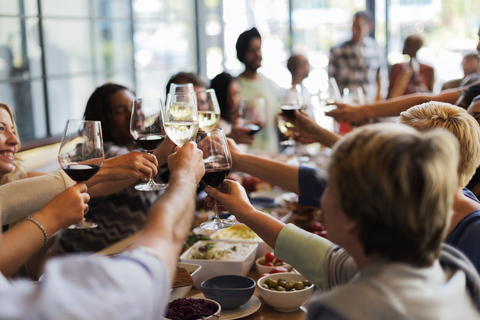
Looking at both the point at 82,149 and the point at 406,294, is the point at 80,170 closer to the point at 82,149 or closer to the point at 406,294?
the point at 82,149

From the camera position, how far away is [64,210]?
1125mm

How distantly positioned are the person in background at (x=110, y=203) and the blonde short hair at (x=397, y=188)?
1.74 metres

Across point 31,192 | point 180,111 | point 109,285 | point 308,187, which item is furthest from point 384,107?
point 109,285

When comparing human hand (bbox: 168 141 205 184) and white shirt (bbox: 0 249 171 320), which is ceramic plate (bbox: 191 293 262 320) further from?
white shirt (bbox: 0 249 171 320)

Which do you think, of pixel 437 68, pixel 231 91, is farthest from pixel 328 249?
pixel 437 68

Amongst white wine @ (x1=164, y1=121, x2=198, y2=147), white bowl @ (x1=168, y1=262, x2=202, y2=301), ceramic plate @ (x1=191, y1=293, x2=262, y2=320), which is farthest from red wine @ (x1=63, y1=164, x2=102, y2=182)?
ceramic plate @ (x1=191, y1=293, x2=262, y2=320)

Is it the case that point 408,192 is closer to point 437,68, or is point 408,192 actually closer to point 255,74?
point 255,74

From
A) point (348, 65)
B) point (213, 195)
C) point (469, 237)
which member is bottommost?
point (469, 237)

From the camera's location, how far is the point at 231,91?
131 inches

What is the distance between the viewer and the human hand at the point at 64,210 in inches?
43.3

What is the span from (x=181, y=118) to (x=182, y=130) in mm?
35

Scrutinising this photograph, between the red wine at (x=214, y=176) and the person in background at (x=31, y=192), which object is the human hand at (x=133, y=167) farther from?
the red wine at (x=214, y=176)

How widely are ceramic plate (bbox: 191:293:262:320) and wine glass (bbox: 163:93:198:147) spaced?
49 centimetres

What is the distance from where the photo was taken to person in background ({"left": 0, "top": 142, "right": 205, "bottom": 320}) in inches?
26.1
